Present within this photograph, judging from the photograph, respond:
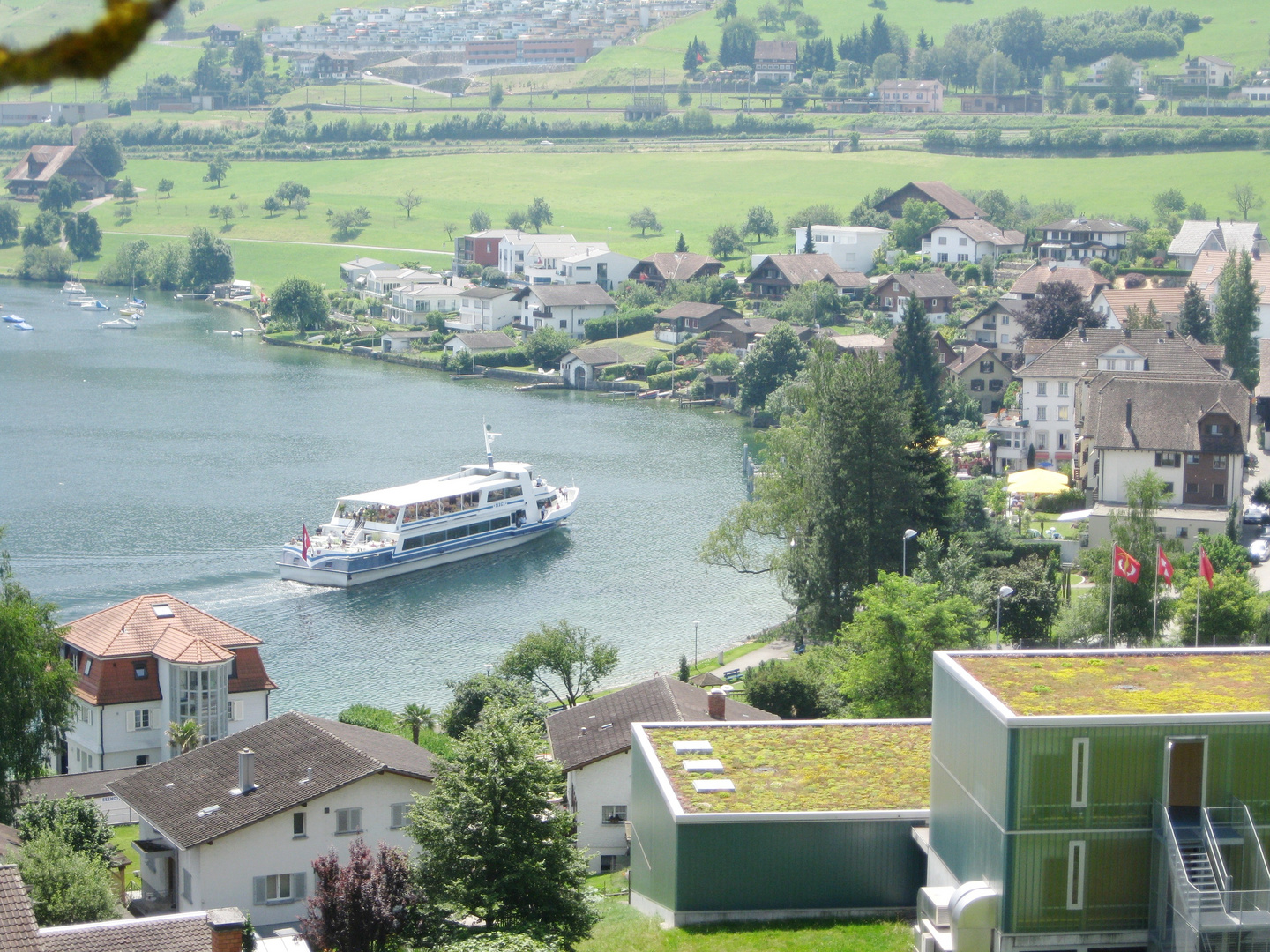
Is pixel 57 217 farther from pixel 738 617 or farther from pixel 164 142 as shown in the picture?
pixel 738 617

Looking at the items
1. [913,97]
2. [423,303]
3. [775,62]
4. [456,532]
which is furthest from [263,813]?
[775,62]

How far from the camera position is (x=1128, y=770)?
11.9 metres

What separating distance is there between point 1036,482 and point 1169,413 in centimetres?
330

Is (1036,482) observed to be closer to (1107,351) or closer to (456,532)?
(1107,351)

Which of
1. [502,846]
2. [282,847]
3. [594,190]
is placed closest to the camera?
[502,846]

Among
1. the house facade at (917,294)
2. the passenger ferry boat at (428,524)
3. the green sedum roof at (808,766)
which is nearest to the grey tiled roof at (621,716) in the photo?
the green sedum roof at (808,766)

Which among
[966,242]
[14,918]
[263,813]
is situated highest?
[966,242]

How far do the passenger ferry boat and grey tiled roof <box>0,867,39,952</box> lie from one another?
85.1 ft

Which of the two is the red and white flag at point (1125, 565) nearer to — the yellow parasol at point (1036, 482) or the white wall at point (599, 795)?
the white wall at point (599, 795)

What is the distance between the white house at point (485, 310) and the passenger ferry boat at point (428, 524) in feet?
93.8

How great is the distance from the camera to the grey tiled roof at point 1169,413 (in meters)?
34.6

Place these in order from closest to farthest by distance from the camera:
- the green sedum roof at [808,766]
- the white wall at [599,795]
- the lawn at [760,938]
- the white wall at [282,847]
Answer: the lawn at [760,938] < the green sedum roof at [808,766] < the white wall at [282,847] < the white wall at [599,795]

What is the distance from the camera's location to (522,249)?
7869 cm

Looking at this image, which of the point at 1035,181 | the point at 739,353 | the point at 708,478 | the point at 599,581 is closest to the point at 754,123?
the point at 1035,181
